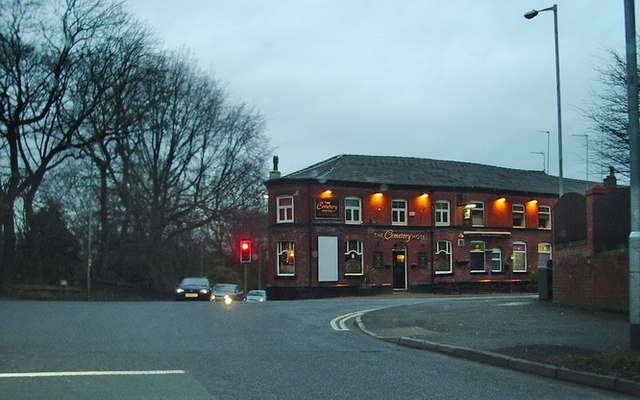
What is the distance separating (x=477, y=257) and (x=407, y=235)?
562 centimetres

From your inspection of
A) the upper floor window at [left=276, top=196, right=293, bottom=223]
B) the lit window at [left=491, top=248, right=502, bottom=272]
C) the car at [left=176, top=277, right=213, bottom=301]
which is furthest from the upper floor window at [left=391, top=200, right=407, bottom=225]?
the car at [left=176, top=277, right=213, bottom=301]

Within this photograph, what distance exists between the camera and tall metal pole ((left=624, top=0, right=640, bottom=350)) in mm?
10516

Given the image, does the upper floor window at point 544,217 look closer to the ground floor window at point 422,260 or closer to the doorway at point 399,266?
the ground floor window at point 422,260

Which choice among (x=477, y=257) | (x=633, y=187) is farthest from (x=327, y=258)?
(x=633, y=187)

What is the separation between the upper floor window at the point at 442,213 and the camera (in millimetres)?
46691

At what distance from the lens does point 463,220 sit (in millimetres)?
46969

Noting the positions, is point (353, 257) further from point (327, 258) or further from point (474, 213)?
point (474, 213)

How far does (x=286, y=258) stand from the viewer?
43500 millimetres

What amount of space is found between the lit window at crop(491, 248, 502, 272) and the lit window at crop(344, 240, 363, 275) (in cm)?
990

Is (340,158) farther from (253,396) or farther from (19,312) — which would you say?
(253,396)

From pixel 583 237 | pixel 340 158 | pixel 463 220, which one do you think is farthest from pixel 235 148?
pixel 583 237

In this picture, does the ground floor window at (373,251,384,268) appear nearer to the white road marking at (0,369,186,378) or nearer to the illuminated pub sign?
the illuminated pub sign

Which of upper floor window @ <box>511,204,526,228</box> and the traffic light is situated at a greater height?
upper floor window @ <box>511,204,526,228</box>

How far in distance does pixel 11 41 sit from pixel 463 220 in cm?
2883
